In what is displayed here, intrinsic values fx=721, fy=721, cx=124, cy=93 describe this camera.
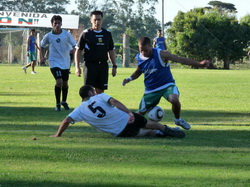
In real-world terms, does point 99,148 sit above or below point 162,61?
below

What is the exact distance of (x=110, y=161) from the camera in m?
8.18

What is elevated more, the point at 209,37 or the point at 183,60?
the point at 183,60

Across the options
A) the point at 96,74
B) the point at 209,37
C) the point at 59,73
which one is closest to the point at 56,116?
the point at 96,74

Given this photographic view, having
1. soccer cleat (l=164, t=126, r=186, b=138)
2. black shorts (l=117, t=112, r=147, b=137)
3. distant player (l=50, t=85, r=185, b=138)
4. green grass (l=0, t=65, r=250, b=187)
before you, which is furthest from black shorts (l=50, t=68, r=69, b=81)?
soccer cleat (l=164, t=126, r=186, b=138)

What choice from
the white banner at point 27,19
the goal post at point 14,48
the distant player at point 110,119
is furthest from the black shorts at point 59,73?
the white banner at point 27,19

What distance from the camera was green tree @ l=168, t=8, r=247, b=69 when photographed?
200 ft

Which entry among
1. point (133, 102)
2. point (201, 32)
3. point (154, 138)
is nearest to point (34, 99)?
point (133, 102)

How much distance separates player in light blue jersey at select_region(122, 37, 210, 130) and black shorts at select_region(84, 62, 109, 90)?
1.59m

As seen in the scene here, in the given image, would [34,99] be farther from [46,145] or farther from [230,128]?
[46,145]

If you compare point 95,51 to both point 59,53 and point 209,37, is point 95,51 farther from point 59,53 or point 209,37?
point 209,37

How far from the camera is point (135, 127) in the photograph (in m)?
10.5

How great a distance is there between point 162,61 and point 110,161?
3.70 m

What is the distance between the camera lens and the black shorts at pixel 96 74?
13328 mm

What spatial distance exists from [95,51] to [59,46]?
305 centimetres
